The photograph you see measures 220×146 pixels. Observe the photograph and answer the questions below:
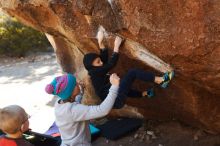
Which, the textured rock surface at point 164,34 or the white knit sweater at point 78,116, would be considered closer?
the textured rock surface at point 164,34

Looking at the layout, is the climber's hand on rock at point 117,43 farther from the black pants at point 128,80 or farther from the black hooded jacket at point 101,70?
the black pants at point 128,80

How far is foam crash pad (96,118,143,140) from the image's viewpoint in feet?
21.2

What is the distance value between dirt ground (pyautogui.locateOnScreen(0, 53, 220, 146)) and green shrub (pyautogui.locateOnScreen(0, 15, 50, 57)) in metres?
0.37

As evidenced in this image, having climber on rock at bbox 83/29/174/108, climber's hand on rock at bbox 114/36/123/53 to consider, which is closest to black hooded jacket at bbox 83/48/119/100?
climber on rock at bbox 83/29/174/108

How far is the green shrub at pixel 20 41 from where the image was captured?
15422 millimetres

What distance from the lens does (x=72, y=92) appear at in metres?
4.51

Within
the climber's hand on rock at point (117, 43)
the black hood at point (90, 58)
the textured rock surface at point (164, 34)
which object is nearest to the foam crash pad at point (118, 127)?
the textured rock surface at point (164, 34)

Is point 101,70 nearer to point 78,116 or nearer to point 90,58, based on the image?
point 90,58

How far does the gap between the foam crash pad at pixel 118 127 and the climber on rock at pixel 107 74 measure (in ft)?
3.78

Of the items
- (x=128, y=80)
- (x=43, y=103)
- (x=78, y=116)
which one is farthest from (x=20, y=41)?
(x=78, y=116)

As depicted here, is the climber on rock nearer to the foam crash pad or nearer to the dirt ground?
the dirt ground

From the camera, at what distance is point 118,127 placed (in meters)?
6.60

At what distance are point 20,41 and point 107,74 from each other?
10688mm

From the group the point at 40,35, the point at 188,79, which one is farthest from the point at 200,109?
the point at 40,35
